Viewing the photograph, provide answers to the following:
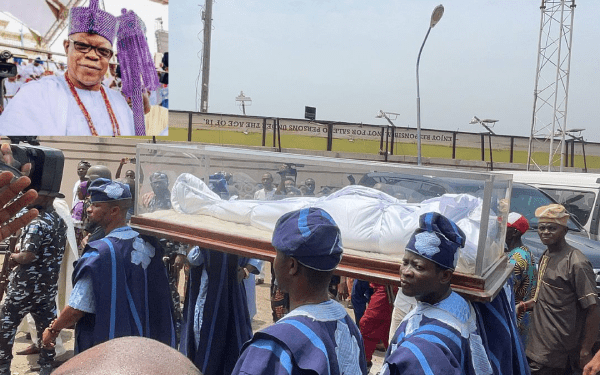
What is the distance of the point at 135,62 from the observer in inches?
339

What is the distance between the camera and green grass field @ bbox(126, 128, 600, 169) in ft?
59.4

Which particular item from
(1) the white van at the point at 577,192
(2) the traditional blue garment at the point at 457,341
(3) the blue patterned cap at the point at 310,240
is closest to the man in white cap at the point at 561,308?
(2) the traditional blue garment at the point at 457,341

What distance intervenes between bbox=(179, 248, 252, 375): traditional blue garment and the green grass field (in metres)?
13.4

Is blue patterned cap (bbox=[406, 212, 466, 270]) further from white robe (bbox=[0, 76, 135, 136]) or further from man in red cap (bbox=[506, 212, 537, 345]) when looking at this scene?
white robe (bbox=[0, 76, 135, 136])

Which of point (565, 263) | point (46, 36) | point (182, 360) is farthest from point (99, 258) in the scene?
point (46, 36)

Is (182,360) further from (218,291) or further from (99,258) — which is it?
(218,291)

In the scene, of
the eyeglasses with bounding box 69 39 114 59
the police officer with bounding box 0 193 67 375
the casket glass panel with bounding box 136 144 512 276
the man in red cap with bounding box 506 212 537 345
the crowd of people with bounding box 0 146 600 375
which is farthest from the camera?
the eyeglasses with bounding box 69 39 114 59

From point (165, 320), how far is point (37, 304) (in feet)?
6.18

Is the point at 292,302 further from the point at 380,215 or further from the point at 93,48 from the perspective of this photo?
the point at 93,48

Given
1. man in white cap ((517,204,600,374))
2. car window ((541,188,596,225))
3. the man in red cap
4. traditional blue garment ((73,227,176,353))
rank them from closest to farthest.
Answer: traditional blue garment ((73,227,176,353))
man in white cap ((517,204,600,374))
the man in red cap
car window ((541,188,596,225))

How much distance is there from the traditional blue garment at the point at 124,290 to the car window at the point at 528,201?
17.7 ft

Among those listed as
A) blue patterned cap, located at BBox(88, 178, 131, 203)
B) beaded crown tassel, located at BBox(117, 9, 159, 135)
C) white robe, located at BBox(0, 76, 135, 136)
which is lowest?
blue patterned cap, located at BBox(88, 178, 131, 203)

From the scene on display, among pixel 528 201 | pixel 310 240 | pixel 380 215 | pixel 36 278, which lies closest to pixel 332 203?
pixel 380 215

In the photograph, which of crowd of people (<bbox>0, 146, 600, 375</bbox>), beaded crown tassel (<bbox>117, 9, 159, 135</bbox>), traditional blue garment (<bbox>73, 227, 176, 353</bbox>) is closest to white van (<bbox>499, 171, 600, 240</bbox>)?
crowd of people (<bbox>0, 146, 600, 375</bbox>)
